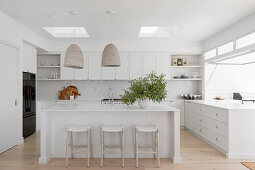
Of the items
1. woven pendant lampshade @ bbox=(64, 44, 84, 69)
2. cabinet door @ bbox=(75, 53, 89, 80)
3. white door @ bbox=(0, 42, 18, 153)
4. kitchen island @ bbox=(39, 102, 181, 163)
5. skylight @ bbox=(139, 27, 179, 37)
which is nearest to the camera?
woven pendant lampshade @ bbox=(64, 44, 84, 69)

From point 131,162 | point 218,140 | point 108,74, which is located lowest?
point 131,162

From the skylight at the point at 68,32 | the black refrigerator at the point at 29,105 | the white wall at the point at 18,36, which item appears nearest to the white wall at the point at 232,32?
the skylight at the point at 68,32

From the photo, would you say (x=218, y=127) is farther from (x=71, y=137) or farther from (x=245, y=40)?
(x=71, y=137)

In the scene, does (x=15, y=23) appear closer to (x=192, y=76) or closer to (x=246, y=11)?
(x=246, y=11)

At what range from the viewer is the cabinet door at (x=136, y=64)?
595 centimetres

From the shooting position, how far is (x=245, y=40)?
398 centimetres

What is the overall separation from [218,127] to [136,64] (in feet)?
10.1

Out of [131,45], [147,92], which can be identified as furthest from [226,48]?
[147,92]

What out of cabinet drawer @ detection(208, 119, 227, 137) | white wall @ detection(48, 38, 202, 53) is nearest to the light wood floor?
cabinet drawer @ detection(208, 119, 227, 137)

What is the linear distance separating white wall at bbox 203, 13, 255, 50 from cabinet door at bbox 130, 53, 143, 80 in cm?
A: 205

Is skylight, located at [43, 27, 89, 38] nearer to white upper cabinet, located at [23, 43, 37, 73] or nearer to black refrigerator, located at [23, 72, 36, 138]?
white upper cabinet, located at [23, 43, 37, 73]

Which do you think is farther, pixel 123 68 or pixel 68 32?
pixel 123 68

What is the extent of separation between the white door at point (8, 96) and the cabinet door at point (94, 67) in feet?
7.19

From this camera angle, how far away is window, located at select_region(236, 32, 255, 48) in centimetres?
375
